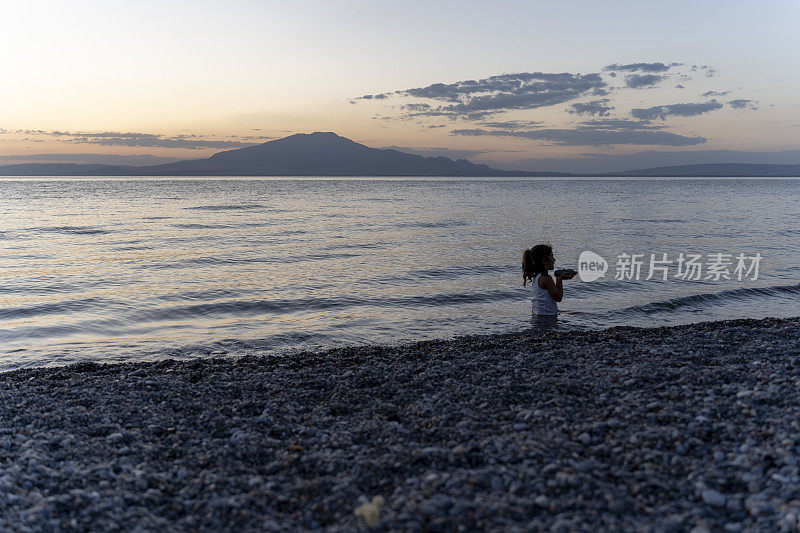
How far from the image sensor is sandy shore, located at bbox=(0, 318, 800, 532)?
5168mm

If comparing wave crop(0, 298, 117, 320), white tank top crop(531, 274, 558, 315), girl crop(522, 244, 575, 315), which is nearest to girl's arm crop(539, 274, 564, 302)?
girl crop(522, 244, 575, 315)

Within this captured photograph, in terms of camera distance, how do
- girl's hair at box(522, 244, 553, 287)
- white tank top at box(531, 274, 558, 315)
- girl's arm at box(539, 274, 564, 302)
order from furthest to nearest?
1. white tank top at box(531, 274, 558, 315)
2. girl's arm at box(539, 274, 564, 302)
3. girl's hair at box(522, 244, 553, 287)

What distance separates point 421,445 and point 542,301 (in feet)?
32.2

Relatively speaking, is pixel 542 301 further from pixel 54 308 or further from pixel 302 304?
pixel 54 308

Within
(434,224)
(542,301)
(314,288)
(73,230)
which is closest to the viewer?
(542,301)

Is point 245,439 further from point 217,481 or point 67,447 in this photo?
point 67,447

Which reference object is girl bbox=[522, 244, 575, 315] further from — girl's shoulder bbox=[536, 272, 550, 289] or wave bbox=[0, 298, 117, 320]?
wave bbox=[0, 298, 117, 320]

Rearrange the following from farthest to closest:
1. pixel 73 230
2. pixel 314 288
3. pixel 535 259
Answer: pixel 73 230 → pixel 314 288 → pixel 535 259

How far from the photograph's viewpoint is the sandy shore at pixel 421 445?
5168 mm

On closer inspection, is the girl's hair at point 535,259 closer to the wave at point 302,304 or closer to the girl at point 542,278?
the girl at point 542,278

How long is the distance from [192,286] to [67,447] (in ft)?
48.1

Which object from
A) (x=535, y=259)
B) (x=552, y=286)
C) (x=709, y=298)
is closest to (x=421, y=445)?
(x=535, y=259)

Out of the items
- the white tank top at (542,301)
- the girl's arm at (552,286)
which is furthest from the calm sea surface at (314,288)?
the girl's arm at (552,286)

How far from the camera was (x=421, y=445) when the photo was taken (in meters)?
6.71
